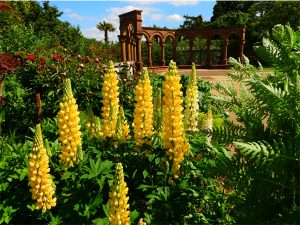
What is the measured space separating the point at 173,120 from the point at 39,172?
3.64ft

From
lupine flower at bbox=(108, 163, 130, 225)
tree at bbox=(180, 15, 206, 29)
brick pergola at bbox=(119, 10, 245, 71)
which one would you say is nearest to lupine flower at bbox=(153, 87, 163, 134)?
lupine flower at bbox=(108, 163, 130, 225)

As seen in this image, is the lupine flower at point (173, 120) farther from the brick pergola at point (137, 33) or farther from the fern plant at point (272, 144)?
the brick pergola at point (137, 33)

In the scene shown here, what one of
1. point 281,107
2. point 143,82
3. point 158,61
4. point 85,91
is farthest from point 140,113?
point 158,61

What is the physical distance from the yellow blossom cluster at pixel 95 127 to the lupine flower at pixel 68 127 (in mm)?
404

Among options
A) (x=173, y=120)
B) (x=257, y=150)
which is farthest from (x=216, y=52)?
(x=257, y=150)

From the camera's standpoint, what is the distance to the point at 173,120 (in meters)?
2.63

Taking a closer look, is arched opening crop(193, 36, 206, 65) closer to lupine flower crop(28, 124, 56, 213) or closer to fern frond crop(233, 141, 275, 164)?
lupine flower crop(28, 124, 56, 213)

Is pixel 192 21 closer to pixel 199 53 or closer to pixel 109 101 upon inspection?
pixel 199 53

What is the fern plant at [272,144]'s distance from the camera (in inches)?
53.9

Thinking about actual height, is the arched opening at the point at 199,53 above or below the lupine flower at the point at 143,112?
above

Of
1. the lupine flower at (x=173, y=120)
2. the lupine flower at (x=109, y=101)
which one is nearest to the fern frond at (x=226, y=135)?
the lupine flower at (x=173, y=120)

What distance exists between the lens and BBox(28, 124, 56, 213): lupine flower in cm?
233

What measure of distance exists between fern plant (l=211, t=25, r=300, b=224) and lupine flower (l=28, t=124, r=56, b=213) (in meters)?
1.30

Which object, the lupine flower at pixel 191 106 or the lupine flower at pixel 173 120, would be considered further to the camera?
the lupine flower at pixel 191 106
